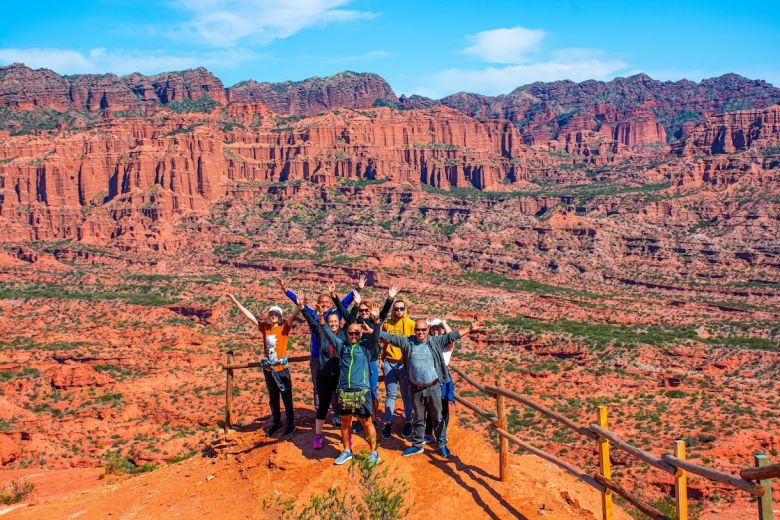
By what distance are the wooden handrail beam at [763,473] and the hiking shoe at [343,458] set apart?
6170 mm

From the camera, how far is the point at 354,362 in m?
10.9

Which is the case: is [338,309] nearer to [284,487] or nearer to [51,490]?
[284,487]

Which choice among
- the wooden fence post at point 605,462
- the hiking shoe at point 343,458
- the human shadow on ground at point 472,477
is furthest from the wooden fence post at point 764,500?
the hiking shoe at point 343,458

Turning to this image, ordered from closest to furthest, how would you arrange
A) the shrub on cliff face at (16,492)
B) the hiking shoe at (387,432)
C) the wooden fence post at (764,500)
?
the wooden fence post at (764,500) < the hiking shoe at (387,432) < the shrub on cliff face at (16,492)

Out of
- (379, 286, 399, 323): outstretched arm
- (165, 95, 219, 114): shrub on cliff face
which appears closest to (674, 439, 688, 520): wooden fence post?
(379, 286, 399, 323): outstretched arm

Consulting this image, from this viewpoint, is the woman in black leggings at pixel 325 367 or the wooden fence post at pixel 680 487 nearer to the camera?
the wooden fence post at pixel 680 487

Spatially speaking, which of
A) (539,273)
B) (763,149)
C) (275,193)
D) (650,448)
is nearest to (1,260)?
(275,193)

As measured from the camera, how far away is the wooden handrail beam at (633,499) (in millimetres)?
8273

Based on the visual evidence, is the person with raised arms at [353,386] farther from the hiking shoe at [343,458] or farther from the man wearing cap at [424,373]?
the man wearing cap at [424,373]

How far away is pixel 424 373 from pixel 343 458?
2.02 m

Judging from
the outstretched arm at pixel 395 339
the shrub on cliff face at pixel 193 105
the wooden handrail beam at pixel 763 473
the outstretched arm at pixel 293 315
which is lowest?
the wooden handrail beam at pixel 763 473

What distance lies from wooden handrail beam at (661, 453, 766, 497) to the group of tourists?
4.19 metres

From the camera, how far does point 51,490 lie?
51.7 feet

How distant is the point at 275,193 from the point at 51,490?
109 metres
